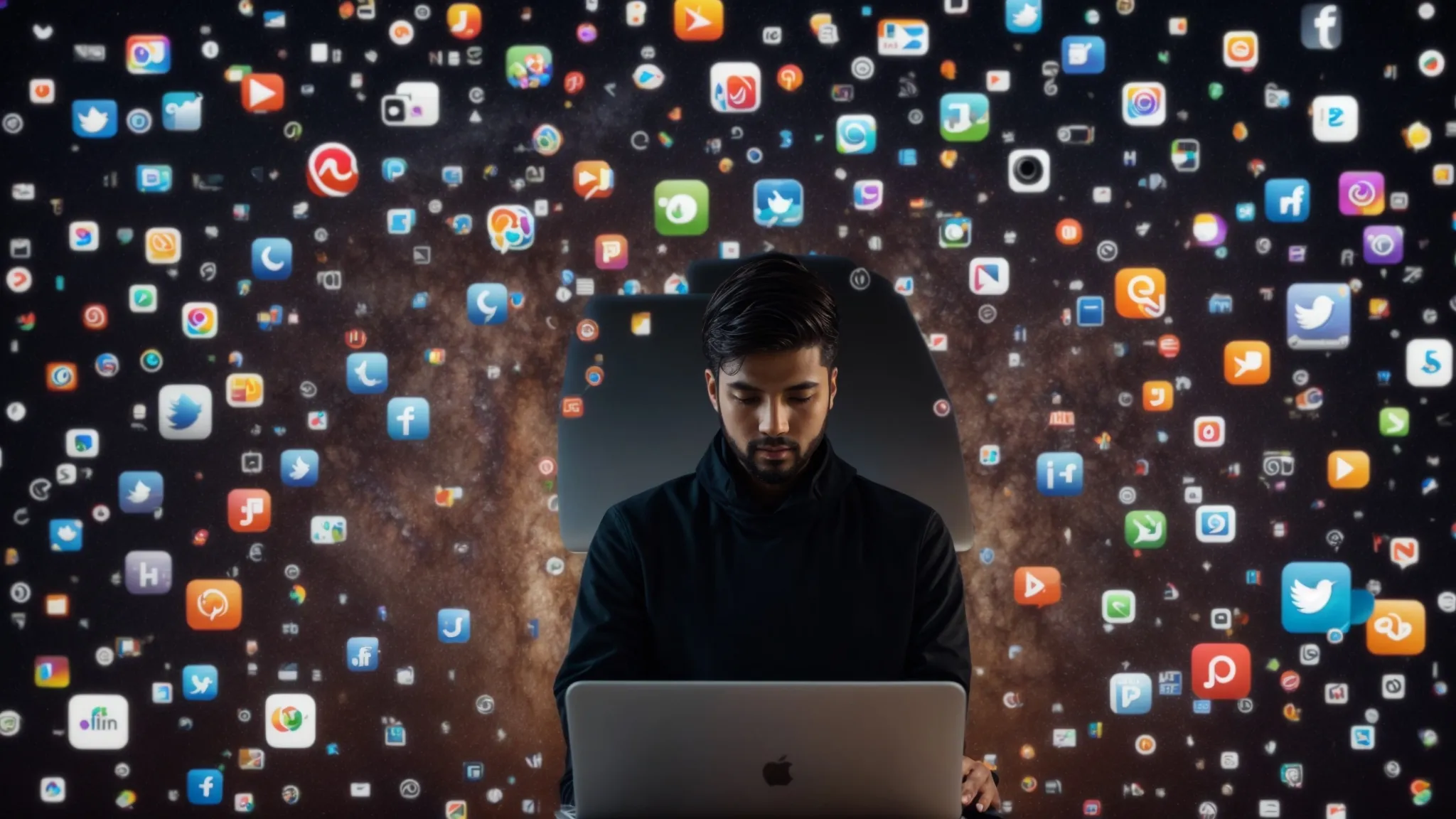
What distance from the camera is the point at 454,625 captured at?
90.5 inches

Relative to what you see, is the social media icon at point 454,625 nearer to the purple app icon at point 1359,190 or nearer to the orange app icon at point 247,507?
the orange app icon at point 247,507

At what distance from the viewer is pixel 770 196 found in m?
2.29

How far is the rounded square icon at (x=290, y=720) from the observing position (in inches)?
90.9

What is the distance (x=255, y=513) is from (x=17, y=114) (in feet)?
3.54

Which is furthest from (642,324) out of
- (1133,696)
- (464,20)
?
(1133,696)

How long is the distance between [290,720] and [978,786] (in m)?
1.68

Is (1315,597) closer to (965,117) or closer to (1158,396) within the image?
(1158,396)

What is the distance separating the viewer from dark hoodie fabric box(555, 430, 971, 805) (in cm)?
147

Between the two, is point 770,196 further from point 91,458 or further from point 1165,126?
point 91,458

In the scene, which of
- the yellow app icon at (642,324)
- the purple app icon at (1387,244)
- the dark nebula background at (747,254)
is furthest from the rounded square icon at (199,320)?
the purple app icon at (1387,244)

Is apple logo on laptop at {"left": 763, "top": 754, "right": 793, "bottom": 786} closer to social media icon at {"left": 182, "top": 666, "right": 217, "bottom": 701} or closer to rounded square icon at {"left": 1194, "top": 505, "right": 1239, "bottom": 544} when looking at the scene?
rounded square icon at {"left": 1194, "top": 505, "right": 1239, "bottom": 544}

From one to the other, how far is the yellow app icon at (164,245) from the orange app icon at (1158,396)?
87.2 inches

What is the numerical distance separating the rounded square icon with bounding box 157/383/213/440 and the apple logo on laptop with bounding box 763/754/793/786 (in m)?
1.80

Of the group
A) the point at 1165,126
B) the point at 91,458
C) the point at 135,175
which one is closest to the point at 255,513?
the point at 91,458
